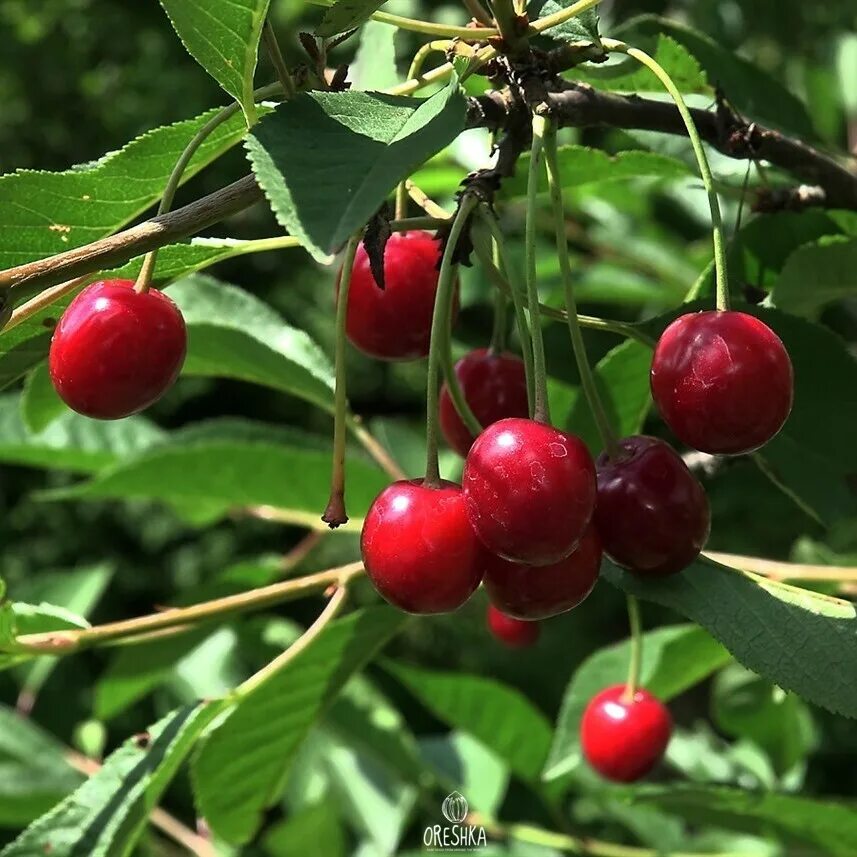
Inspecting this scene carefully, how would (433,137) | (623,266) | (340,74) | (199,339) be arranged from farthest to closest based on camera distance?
(623,266), (199,339), (340,74), (433,137)

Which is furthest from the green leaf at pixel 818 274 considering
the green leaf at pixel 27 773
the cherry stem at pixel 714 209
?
the green leaf at pixel 27 773

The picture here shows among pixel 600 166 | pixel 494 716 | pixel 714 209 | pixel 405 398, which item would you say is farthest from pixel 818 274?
pixel 405 398

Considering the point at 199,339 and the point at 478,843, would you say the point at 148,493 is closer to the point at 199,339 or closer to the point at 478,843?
the point at 199,339

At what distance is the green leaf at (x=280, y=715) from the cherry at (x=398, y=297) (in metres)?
0.44

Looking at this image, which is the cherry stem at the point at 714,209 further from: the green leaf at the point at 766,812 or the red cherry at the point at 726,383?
the green leaf at the point at 766,812

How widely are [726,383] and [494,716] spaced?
4.89 feet

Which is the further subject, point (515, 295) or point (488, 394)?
point (488, 394)

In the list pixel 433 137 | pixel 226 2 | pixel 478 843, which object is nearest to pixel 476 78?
pixel 226 2

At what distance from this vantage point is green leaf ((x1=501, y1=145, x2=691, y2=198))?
4.66ft

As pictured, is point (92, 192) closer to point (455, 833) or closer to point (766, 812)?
point (766, 812)

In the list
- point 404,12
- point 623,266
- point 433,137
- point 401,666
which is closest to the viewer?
point 433,137

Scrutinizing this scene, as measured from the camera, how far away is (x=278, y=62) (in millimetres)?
943

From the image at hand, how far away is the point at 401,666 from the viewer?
7.36 ft

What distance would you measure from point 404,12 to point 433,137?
1.18m
